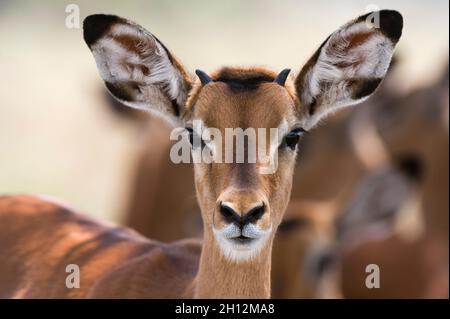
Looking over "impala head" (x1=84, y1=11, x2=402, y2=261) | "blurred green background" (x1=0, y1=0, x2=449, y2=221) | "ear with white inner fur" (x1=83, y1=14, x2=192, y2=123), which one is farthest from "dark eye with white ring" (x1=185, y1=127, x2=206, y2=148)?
"blurred green background" (x1=0, y1=0, x2=449, y2=221)

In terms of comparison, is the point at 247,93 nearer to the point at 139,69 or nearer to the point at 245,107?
the point at 245,107

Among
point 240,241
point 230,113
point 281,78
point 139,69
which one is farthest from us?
point 139,69

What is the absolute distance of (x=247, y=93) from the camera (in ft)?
18.8

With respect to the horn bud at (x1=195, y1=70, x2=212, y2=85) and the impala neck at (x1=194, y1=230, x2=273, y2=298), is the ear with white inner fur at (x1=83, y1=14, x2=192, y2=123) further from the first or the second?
the impala neck at (x1=194, y1=230, x2=273, y2=298)

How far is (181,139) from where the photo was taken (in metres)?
A: 6.00

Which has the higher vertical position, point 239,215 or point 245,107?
point 245,107

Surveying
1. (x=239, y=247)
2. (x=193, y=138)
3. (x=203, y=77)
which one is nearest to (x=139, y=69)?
(x=203, y=77)

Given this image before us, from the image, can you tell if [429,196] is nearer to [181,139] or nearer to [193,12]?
[181,139]

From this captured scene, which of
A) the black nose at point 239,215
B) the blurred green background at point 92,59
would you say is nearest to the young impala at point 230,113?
the black nose at point 239,215

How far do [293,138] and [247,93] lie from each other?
303 mm

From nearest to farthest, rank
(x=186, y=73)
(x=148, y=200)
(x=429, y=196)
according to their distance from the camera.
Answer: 1. (x=186, y=73)
2. (x=429, y=196)
3. (x=148, y=200)

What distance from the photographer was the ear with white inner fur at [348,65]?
5.78 m
